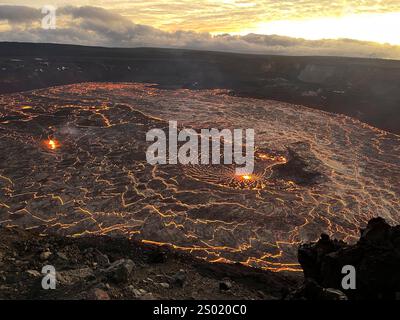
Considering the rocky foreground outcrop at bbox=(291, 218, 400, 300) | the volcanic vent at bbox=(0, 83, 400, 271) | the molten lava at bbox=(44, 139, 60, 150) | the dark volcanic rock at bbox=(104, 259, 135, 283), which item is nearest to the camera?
the dark volcanic rock at bbox=(104, 259, 135, 283)

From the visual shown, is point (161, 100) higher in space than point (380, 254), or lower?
higher

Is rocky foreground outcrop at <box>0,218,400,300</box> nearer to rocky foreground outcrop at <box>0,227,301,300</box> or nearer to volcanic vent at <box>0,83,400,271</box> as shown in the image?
rocky foreground outcrop at <box>0,227,301,300</box>

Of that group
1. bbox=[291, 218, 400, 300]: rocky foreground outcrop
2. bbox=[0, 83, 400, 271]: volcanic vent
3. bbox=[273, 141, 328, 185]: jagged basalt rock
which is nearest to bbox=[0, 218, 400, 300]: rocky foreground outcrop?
bbox=[291, 218, 400, 300]: rocky foreground outcrop

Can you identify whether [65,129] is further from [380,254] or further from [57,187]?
[380,254]

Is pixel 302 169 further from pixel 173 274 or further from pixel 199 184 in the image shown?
pixel 173 274

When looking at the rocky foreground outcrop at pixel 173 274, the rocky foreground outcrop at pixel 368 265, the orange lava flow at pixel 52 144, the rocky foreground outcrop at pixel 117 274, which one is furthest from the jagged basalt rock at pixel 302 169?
the orange lava flow at pixel 52 144
